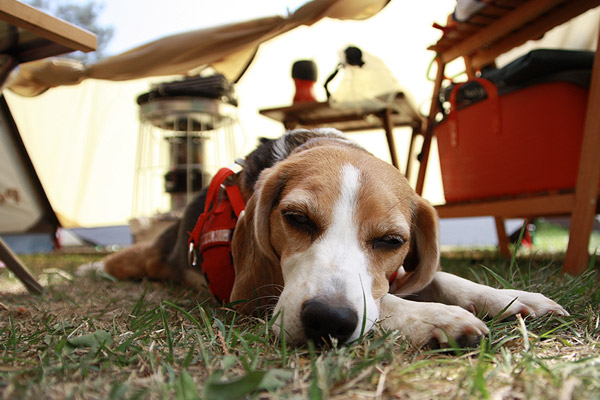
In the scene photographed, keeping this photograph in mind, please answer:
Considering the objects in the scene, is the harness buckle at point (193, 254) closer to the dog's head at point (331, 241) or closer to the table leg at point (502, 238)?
the dog's head at point (331, 241)

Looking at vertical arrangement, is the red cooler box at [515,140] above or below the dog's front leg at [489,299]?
above

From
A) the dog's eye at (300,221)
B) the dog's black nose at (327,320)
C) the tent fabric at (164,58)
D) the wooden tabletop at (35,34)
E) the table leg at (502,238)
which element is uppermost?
the tent fabric at (164,58)

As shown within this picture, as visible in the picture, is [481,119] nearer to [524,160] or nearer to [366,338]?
[524,160]

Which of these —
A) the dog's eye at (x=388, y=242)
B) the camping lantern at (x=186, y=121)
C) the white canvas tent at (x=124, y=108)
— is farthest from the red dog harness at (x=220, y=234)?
the white canvas tent at (x=124, y=108)

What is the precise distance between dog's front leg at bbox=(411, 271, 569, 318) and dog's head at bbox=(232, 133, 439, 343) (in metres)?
0.10

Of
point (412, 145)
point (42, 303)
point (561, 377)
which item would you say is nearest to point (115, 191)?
point (412, 145)

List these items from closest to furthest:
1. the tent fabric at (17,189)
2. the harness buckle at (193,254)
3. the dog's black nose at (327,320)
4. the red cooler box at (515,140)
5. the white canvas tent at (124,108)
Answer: the dog's black nose at (327,320)
the harness buckle at (193,254)
the red cooler box at (515,140)
the tent fabric at (17,189)
the white canvas tent at (124,108)

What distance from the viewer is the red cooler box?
9.34 feet

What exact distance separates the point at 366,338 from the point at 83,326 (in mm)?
1006

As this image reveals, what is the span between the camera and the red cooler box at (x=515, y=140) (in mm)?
2848

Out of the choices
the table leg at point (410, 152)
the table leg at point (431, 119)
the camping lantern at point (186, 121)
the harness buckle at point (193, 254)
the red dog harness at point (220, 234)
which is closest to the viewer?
the red dog harness at point (220, 234)

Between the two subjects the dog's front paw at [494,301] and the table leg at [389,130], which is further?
the table leg at [389,130]

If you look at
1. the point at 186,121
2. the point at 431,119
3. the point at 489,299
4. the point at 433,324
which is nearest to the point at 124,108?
the point at 186,121

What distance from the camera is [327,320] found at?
124 cm
